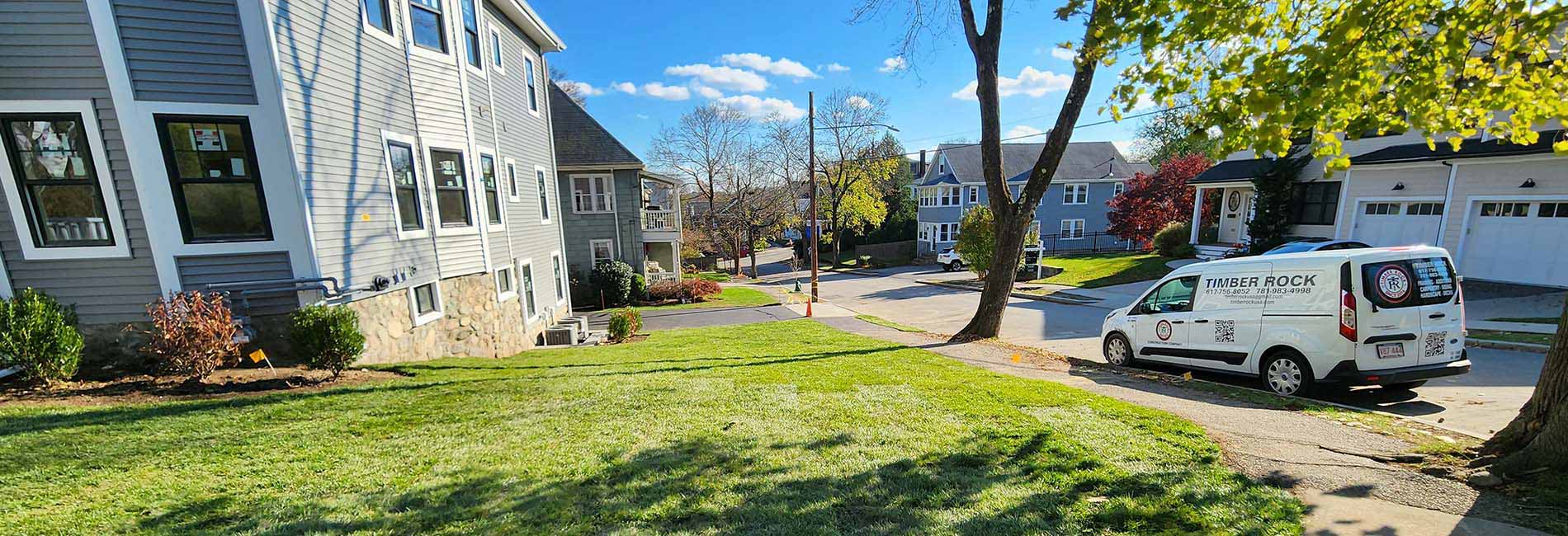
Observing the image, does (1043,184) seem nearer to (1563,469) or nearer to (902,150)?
(1563,469)

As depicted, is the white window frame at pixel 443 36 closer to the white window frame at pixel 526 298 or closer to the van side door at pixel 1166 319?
the white window frame at pixel 526 298

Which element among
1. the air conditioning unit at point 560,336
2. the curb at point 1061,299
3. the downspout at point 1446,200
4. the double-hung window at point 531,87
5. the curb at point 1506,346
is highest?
the double-hung window at point 531,87

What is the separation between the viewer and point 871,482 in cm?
347

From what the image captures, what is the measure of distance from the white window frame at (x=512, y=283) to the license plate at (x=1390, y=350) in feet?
45.8

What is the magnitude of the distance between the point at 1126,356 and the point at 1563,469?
18.9 feet

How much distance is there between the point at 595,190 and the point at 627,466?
751 inches

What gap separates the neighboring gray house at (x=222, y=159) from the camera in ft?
17.7

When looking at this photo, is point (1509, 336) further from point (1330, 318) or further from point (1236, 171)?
point (1236, 171)

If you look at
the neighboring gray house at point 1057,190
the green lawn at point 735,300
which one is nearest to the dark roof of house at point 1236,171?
the neighboring gray house at point 1057,190

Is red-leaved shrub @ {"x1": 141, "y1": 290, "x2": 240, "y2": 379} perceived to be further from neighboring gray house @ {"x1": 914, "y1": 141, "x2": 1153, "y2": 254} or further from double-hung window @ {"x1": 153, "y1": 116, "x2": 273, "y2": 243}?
neighboring gray house @ {"x1": 914, "y1": 141, "x2": 1153, "y2": 254}

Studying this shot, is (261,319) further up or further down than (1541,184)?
further down

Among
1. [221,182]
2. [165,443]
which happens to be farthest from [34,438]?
[221,182]

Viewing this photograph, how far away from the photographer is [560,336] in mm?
13672

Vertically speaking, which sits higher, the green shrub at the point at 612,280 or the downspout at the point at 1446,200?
the downspout at the point at 1446,200
